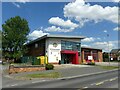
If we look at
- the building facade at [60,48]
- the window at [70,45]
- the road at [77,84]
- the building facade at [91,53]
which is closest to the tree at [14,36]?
the building facade at [60,48]

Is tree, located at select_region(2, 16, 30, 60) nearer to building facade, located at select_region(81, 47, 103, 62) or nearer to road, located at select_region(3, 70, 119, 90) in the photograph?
building facade, located at select_region(81, 47, 103, 62)

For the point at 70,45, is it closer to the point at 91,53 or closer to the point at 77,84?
the point at 91,53

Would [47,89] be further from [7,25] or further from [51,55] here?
[7,25]

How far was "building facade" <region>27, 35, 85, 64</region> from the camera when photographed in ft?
186

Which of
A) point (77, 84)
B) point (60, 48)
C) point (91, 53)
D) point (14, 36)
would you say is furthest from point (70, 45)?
point (77, 84)

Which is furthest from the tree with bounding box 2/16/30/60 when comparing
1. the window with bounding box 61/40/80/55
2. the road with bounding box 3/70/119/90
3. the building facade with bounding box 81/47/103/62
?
the road with bounding box 3/70/119/90

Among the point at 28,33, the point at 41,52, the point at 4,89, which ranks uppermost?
the point at 28,33

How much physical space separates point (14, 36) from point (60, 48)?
1453cm

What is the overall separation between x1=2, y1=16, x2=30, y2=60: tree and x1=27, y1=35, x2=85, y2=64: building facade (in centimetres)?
517

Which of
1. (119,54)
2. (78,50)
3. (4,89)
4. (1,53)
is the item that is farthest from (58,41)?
(119,54)

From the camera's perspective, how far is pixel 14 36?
216 ft

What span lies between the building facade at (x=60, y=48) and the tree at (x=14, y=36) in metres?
5.17

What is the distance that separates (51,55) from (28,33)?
14668 mm

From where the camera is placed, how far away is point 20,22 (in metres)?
67.1
